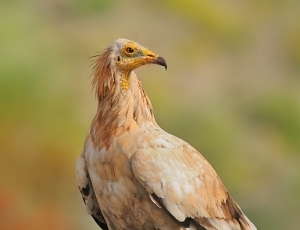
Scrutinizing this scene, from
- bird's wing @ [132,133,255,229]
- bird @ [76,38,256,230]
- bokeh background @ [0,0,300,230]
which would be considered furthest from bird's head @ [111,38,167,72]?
bokeh background @ [0,0,300,230]

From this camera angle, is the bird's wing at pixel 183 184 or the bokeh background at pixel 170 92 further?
the bokeh background at pixel 170 92

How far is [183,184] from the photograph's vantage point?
193cm

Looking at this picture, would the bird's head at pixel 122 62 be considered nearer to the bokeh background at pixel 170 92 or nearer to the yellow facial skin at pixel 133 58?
the yellow facial skin at pixel 133 58

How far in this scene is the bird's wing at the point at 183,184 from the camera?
186 centimetres

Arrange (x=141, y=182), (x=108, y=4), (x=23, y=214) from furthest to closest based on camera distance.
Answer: (x=108, y=4) → (x=23, y=214) → (x=141, y=182)

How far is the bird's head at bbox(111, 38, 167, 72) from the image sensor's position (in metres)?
1.95

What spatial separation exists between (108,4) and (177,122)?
0.76 meters

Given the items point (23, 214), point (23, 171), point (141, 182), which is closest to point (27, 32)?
point (23, 171)

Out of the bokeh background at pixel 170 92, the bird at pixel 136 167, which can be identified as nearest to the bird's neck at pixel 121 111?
the bird at pixel 136 167

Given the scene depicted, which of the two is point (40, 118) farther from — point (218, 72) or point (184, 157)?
point (184, 157)

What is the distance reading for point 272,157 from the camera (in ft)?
11.7

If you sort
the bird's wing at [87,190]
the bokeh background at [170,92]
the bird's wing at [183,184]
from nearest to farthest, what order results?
the bird's wing at [183,184], the bird's wing at [87,190], the bokeh background at [170,92]

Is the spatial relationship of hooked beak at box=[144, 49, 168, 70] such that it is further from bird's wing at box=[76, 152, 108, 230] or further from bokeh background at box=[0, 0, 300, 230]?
bokeh background at box=[0, 0, 300, 230]

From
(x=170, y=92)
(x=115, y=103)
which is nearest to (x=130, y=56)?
(x=115, y=103)
